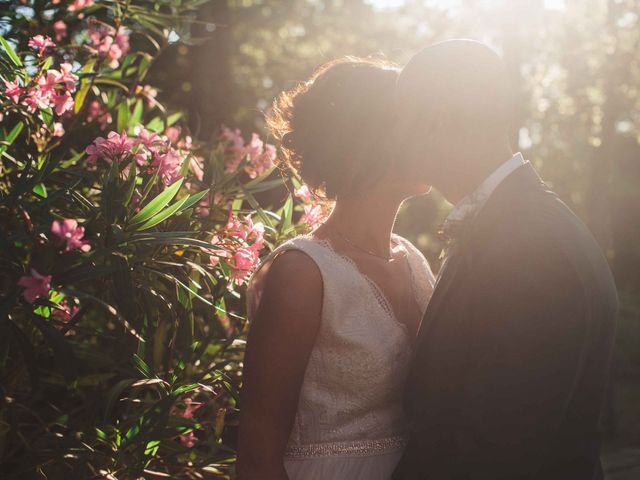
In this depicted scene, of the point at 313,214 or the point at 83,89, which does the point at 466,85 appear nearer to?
the point at 313,214

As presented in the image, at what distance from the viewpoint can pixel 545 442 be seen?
5.71ft

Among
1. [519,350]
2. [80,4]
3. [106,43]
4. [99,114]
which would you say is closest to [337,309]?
[519,350]

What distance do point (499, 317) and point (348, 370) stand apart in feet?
1.85

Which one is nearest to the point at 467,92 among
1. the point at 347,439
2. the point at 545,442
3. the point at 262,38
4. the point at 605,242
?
the point at 545,442

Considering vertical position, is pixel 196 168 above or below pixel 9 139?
below

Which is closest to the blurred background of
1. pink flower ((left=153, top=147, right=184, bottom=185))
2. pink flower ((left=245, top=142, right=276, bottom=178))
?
pink flower ((left=245, top=142, right=276, bottom=178))

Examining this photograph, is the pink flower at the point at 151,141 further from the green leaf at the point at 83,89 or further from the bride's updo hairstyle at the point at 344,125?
the green leaf at the point at 83,89

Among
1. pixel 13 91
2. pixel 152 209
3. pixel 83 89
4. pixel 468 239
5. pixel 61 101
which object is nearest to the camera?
pixel 468 239

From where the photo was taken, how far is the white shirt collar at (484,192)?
1.93m

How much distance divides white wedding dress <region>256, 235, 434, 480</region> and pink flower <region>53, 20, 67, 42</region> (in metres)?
1.92

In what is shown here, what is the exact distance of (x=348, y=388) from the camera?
85.7 inches

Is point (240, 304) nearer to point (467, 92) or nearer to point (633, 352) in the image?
point (467, 92)

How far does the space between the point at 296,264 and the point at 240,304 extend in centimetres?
112

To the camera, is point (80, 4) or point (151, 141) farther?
point (80, 4)
